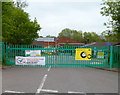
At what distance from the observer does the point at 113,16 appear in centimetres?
1555

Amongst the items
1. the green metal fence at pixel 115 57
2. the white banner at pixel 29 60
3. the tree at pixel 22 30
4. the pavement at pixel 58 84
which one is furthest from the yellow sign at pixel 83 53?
the tree at pixel 22 30

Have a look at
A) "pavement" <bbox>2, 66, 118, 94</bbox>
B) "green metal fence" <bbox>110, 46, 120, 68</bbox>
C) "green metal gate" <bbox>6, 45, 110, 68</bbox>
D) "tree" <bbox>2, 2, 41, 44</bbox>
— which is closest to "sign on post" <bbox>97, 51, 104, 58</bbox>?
"green metal gate" <bbox>6, 45, 110, 68</bbox>

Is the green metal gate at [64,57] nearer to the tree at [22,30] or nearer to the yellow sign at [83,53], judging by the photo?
the yellow sign at [83,53]

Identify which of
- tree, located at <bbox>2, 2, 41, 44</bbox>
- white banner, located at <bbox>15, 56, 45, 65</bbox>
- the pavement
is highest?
tree, located at <bbox>2, 2, 41, 44</bbox>

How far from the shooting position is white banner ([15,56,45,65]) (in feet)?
47.4

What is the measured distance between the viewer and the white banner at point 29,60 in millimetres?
14438

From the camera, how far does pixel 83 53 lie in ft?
47.9

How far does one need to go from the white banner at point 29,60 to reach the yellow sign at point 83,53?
2881 millimetres

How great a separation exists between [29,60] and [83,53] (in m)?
4.45

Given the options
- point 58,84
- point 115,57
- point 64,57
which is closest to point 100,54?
point 115,57

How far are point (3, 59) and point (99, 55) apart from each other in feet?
26.8

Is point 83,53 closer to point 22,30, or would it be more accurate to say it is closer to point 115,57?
point 115,57

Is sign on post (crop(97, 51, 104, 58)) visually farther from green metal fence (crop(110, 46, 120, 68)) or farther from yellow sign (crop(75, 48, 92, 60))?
yellow sign (crop(75, 48, 92, 60))

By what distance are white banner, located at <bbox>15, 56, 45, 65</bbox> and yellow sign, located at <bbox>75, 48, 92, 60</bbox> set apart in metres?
2.88
